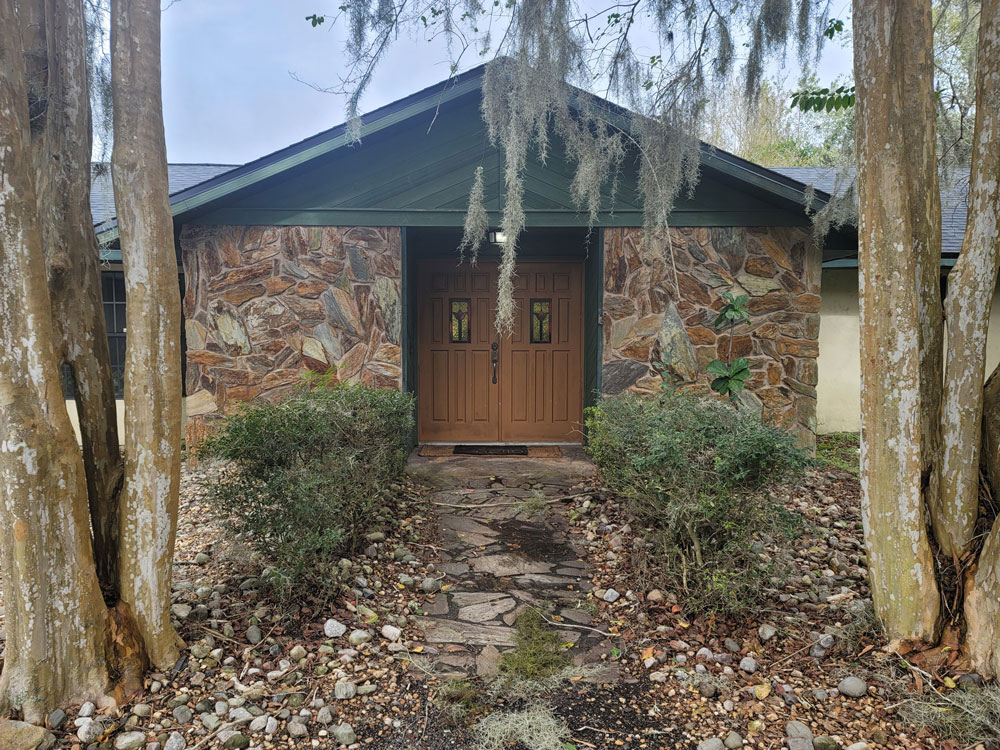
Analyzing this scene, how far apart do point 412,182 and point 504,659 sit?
170 inches

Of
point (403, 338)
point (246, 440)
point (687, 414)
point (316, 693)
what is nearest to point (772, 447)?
point (687, 414)

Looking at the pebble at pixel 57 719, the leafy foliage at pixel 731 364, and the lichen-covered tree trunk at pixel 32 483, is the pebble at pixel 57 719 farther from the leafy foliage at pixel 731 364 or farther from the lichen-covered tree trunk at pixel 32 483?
the leafy foliage at pixel 731 364

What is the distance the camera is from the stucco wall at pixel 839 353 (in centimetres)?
747

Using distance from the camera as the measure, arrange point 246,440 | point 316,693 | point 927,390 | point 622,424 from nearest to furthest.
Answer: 1. point 316,693
2. point 927,390
3. point 246,440
4. point 622,424

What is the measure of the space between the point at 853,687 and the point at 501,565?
1874 millimetres

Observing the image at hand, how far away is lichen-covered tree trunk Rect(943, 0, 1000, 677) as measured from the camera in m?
2.36

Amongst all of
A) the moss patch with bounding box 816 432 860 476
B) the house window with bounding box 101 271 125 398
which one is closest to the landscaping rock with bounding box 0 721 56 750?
the house window with bounding box 101 271 125 398

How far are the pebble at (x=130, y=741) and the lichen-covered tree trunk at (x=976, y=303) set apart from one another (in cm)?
311

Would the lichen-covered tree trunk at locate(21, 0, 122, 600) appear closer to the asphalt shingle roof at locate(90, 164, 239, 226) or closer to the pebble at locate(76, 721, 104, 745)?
the pebble at locate(76, 721, 104, 745)

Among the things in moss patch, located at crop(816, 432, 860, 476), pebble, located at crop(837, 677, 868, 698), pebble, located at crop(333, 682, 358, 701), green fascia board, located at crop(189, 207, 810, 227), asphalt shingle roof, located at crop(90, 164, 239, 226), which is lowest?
pebble, located at crop(333, 682, 358, 701)

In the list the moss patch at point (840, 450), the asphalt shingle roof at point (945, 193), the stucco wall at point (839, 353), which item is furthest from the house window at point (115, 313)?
the stucco wall at point (839, 353)

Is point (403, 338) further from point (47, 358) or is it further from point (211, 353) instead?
point (47, 358)

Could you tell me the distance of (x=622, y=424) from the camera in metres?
3.80

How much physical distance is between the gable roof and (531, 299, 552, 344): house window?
4.68ft
